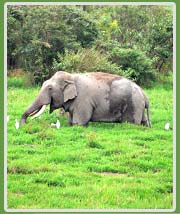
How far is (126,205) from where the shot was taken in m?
7.04

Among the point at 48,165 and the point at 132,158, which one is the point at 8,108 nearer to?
the point at 48,165

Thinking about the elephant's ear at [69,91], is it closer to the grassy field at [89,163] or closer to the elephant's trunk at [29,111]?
the elephant's trunk at [29,111]

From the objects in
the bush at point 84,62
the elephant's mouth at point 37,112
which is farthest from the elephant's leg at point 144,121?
the elephant's mouth at point 37,112

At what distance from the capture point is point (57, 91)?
878cm

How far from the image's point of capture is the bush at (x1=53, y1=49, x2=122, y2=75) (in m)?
8.38

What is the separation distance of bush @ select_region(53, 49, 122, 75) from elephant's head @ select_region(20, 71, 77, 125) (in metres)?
0.12

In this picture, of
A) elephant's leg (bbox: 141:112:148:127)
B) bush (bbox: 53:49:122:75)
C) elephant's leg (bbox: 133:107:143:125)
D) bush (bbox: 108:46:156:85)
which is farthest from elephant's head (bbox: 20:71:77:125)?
elephant's leg (bbox: 141:112:148:127)

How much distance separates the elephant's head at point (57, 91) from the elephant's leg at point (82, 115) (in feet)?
0.60

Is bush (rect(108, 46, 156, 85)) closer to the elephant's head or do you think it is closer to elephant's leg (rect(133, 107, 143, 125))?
elephant's leg (rect(133, 107, 143, 125))

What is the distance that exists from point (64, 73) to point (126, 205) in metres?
2.15

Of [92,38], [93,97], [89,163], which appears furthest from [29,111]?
[89,163]

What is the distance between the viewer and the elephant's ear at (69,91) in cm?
874

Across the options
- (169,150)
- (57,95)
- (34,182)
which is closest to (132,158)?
(169,150)

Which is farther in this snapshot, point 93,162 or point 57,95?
point 57,95
